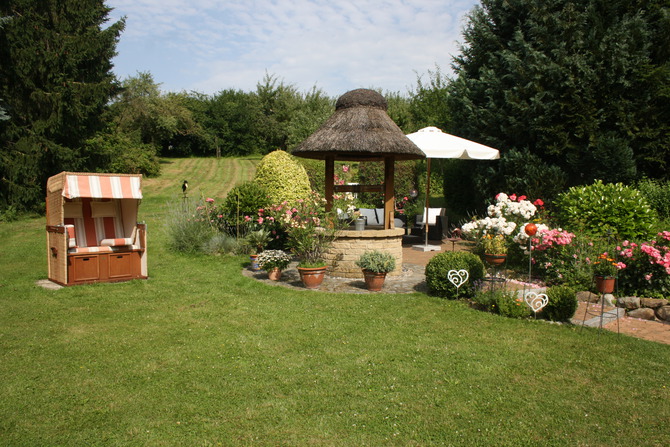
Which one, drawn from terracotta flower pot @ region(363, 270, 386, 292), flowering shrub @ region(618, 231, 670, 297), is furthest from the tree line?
terracotta flower pot @ region(363, 270, 386, 292)

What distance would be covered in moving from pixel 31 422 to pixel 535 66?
11.3 m

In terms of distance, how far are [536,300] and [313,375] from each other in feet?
10.4

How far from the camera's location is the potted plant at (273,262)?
8.19 m

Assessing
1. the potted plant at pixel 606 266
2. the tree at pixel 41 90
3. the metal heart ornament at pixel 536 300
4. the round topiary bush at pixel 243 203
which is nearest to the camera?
the metal heart ornament at pixel 536 300

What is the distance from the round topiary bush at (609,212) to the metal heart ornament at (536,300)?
8.98ft

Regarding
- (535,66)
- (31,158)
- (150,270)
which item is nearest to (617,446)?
(150,270)

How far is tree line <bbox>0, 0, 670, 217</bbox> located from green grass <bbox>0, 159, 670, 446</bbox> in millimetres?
6506

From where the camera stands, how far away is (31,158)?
15758 mm

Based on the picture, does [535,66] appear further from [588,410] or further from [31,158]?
[31,158]

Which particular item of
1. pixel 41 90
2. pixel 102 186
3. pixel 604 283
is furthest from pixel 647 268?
pixel 41 90

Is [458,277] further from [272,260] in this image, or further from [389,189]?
[272,260]

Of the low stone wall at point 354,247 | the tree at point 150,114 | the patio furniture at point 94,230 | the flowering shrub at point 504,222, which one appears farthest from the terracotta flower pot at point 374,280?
the tree at point 150,114

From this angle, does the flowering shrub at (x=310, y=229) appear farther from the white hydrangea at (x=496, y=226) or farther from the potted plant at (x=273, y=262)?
the white hydrangea at (x=496, y=226)

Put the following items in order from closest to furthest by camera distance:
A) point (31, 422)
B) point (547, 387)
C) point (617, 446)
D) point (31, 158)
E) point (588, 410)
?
1. point (617, 446)
2. point (31, 422)
3. point (588, 410)
4. point (547, 387)
5. point (31, 158)
